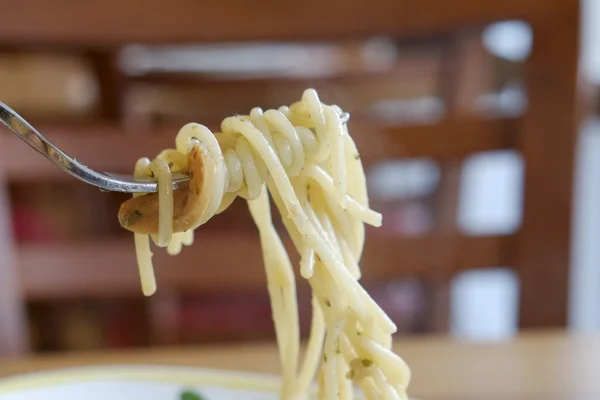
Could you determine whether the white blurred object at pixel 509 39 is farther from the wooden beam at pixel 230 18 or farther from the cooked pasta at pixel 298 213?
the cooked pasta at pixel 298 213

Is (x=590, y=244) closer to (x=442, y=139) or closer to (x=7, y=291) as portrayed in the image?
(x=442, y=139)

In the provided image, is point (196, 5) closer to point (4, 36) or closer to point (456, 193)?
point (4, 36)

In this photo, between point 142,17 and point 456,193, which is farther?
point 456,193

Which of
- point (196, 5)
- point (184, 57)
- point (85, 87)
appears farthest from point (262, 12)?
point (184, 57)

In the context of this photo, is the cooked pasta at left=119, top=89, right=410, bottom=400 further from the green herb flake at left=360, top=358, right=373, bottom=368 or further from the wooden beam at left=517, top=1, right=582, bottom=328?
the wooden beam at left=517, top=1, right=582, bottom=328

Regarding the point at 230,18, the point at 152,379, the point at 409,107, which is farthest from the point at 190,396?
the point at 409,107

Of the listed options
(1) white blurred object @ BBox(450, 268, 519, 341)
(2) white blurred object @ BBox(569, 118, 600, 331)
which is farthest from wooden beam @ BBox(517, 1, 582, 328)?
(1) white blurred object @ BBox(450, 268, 519, 341)
